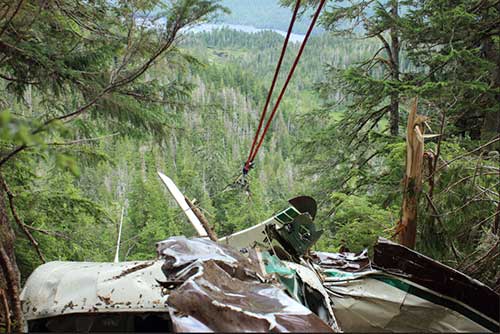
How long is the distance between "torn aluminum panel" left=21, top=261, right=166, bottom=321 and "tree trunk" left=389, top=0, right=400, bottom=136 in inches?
332

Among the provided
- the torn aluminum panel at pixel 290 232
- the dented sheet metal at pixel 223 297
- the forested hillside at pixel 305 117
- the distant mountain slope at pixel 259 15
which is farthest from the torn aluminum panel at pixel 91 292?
the distant mountain slope at pixel 259 15

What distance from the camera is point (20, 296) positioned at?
7.30 ft

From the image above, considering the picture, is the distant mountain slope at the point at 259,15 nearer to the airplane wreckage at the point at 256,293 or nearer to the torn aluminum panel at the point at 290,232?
the torn aluminum panel at the point at 290,232

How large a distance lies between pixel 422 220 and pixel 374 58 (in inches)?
332

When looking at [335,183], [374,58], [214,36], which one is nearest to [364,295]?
[335,183]

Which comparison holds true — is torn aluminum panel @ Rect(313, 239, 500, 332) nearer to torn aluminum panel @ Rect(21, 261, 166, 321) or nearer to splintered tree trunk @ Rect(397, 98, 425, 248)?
torn aluminum panel @ Rect(21, 261, 166, 321)

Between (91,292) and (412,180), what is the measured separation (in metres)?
3.05

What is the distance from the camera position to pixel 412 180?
Answer: 398 cm

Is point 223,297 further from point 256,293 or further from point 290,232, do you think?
point 290,232

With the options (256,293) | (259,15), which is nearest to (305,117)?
(256,293)

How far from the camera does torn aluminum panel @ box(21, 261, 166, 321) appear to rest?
83.5 inches

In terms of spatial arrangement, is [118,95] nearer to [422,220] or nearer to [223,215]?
[422,220]

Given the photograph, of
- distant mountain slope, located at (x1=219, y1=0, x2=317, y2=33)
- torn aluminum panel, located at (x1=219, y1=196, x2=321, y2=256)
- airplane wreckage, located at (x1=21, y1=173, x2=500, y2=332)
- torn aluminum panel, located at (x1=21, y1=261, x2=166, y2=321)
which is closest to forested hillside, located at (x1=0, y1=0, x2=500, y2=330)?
torn aluminum panel, located at (x1=21, y1=261, x2=166, y2=321)

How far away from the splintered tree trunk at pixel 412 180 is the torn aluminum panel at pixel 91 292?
2652 mm
